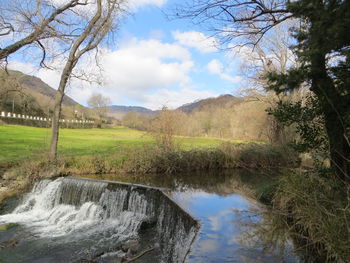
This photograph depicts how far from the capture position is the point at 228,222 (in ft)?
20.0

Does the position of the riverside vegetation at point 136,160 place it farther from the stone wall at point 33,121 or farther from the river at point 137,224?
the stone wall at point 33,121

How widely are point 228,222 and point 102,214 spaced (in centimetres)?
405

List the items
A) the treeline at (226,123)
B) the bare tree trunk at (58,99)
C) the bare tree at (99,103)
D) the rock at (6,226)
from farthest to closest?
1. the bare tree at (99,103)
2. the treeline at (226,123)
3. the bare tree trunk at (58,99)
4. the rock at (6,226)

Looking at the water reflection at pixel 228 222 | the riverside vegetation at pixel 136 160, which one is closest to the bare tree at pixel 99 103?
the riverside vegetation at pixel 136 160

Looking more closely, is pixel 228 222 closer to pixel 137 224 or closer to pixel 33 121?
pixel 137 224

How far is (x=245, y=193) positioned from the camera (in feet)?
31.7

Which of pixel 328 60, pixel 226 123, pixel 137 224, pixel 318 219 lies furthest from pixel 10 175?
pixel 226 123

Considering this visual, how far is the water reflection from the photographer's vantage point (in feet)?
13.8

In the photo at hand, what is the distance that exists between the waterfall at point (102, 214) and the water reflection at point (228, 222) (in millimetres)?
658

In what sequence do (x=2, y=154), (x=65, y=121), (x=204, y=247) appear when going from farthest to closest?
(x=65, y=121)
(x=2, y=154)
(x=204, y=247)

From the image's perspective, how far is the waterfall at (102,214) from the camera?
6.05 m

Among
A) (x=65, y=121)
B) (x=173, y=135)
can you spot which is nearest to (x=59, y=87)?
(x=173, y=135)

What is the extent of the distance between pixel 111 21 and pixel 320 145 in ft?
34.5

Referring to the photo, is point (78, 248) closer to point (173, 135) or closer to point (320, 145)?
point (320, 145)
